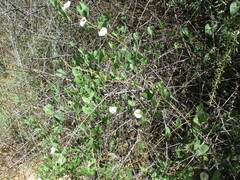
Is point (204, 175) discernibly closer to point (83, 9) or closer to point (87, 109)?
point (87, 109)

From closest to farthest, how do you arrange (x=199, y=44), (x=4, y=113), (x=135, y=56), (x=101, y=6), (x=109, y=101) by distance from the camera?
(x=135, y=56)
(x=199, y=44)
(x=109, y=101)
(x=101, y=6)
(x=4, y=113)

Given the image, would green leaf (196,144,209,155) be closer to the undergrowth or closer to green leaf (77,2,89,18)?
the undergrowth

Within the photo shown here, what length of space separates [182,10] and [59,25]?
0.90 m

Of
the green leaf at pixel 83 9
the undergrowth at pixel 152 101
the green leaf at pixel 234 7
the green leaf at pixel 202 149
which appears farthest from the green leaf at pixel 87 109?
the green leaf at pixel 234 7

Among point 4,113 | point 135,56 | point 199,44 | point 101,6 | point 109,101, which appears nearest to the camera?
point 135,56

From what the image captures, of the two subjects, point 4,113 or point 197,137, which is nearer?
point 197,137

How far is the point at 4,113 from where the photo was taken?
2.05m

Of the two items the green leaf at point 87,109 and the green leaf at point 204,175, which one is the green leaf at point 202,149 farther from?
the green leaf at point 87,109

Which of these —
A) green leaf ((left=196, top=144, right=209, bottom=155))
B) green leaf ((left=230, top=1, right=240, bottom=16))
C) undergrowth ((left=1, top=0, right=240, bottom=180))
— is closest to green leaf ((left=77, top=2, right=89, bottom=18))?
undergrowth ((left=1, top=0, right=240, bottom=180))

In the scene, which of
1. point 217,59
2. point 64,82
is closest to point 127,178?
point 217,59

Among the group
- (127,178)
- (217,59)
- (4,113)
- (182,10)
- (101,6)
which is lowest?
(127,178)

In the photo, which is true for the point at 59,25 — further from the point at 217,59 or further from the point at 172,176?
the point at 172,176

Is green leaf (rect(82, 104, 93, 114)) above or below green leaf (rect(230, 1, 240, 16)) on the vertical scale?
below

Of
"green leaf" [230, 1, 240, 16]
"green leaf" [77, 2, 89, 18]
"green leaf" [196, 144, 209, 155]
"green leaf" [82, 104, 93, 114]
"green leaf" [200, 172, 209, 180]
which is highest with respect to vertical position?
"green leaf" [77, 2, 89, 18]
